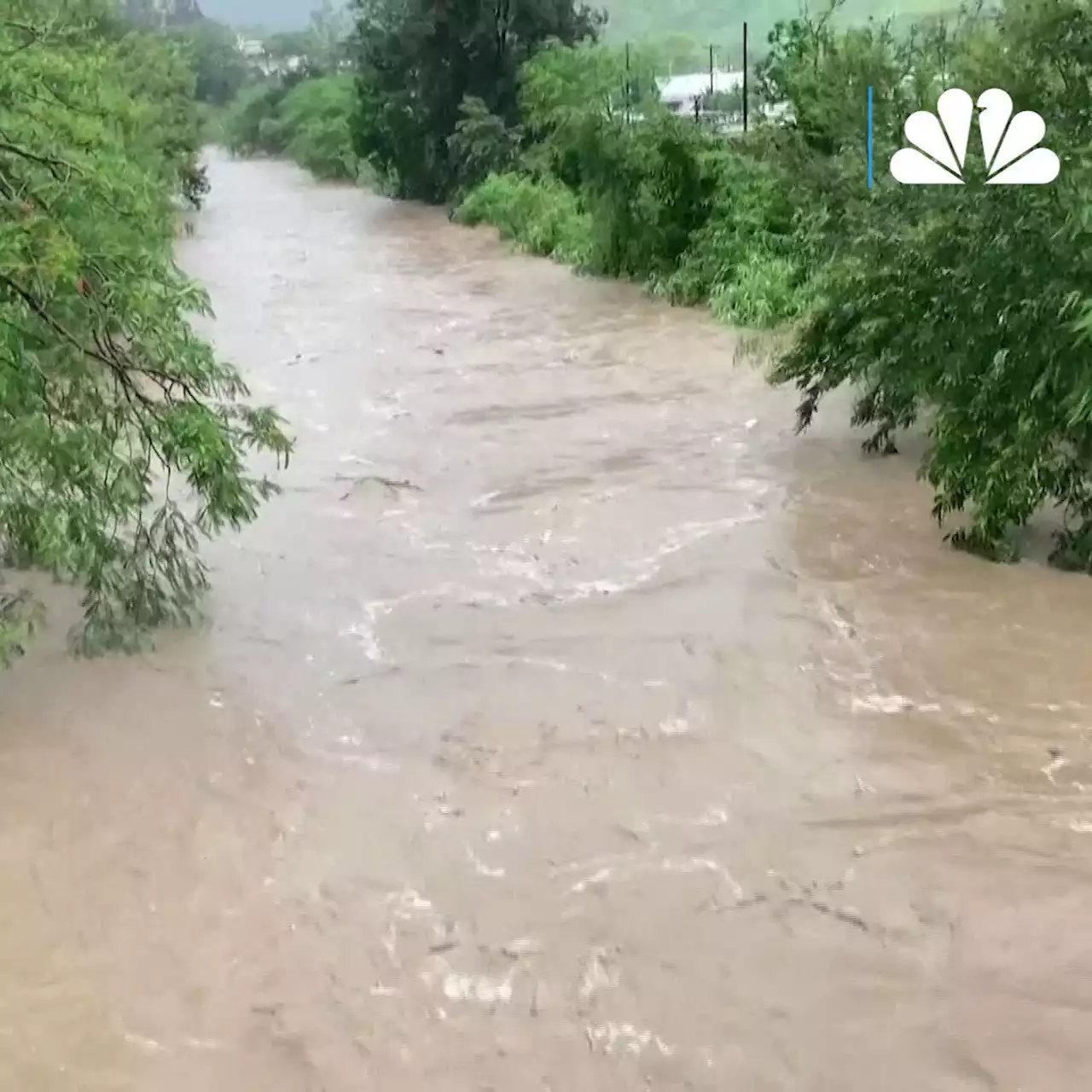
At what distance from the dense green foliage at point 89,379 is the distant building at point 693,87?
29.3ft

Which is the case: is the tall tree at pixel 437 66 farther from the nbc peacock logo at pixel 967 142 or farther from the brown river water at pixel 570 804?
the brown river water at pixel 570 804

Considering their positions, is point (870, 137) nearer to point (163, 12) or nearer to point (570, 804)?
point (570, 804)

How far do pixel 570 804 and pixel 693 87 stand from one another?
1213 centimetres

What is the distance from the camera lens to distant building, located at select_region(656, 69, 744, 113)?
1319 cm

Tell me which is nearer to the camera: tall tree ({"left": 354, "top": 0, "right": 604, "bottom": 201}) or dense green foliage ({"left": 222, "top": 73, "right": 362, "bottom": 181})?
tall tree ({"left": 354, "top": 0, "right": 604, "bottom": 201})

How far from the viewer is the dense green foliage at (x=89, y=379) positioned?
14.3ft

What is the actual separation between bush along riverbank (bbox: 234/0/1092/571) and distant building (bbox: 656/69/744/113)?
72cm

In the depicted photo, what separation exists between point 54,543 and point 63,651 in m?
0.70

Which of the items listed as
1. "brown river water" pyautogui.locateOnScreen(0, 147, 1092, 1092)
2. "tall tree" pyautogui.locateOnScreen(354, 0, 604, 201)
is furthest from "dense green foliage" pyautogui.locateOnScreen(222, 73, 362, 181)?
"brown river water" pyautogui.locateOnScreen(0, 147, 1092, 1092)

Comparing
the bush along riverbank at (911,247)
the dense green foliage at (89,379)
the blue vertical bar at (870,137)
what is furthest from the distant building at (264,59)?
the dense green foliage at (89,379)

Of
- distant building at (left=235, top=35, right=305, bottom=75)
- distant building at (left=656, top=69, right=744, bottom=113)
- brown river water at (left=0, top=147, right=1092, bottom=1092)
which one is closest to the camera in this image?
brown river water at (left=0, top=147, right=1092, bottom=1092)

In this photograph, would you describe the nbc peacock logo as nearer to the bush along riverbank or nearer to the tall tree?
the bush along riverbank

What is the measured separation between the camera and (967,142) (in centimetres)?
584

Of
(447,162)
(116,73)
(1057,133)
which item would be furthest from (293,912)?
(447,162)
